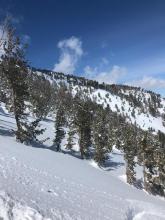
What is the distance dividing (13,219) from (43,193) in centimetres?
426

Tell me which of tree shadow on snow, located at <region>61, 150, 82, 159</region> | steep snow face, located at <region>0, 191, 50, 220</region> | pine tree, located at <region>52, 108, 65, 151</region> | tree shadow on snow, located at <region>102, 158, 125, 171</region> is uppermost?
pine tree, located at <region>52, 108, 65, 151</region>

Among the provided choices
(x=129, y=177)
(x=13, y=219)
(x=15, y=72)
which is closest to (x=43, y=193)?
(x=13, y=219)

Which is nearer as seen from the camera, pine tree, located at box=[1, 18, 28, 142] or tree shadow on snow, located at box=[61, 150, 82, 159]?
pine tree, located at box=[1, 18, 28, 142]

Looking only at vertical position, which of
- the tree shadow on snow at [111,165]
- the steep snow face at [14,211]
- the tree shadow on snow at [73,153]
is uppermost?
the steep snow face at [14,211]

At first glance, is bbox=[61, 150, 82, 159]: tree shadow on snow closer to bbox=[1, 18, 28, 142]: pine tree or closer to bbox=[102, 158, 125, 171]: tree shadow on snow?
bbox=[102, 158, 125, 171]: tree shadow on snow

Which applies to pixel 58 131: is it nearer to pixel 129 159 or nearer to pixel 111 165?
A: pixel 111 165

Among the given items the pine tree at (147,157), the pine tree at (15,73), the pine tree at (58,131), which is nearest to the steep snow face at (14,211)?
the pine tree at (15,73)

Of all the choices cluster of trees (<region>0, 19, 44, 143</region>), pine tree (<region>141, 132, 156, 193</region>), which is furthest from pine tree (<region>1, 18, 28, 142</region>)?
pine tree (<region>141, 132, 156, 193</region>)

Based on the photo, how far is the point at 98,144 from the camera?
214 ft

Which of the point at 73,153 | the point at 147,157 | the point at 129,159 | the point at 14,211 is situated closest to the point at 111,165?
the point at 73,153

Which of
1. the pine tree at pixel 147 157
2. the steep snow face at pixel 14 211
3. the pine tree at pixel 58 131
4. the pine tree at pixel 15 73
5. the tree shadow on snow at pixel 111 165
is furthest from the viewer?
the pine tree at pixel 58 131

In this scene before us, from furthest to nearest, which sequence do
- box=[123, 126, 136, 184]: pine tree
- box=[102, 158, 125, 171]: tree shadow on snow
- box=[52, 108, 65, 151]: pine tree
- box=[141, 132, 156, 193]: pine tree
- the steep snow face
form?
box=[52, 108, 65, 151]: pine tree < box=[102, 158, 125, 171]: tree shadow on snow < box=[123, 126, 136, 184]: pine tree < box=[141, 132, 156, 193]: pine tree < the steep snow face

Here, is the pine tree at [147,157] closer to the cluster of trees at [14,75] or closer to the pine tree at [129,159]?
the pine tree at [129,159]

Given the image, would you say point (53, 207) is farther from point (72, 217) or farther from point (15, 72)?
point (15, 72)
